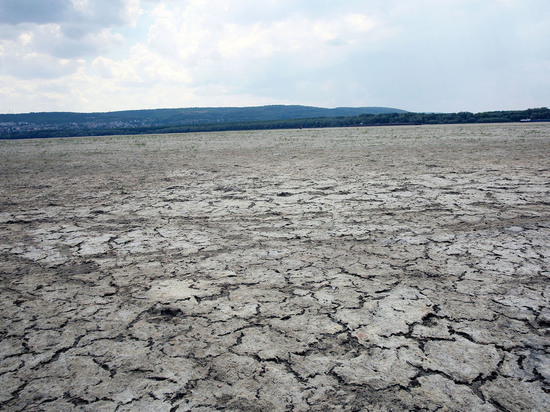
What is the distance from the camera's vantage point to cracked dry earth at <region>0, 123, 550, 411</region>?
1713mm

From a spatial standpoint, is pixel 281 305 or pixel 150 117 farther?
pixel 150 117

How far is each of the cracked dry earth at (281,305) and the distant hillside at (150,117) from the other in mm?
89296

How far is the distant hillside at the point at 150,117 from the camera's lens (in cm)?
8694

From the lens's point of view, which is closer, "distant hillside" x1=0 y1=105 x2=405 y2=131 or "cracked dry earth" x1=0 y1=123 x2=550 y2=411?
"cracked dry earth" x1=0 y1=123 x2=550 y2=411

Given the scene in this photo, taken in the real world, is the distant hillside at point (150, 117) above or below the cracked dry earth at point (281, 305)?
above

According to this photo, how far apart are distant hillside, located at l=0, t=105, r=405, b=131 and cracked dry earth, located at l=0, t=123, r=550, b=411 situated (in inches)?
3516

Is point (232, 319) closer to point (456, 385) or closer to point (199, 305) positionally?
point (199, 305)

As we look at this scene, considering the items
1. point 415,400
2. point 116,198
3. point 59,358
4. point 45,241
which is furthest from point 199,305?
point 116,198

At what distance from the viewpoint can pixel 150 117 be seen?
111 metres

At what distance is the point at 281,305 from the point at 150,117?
11973 centimetres

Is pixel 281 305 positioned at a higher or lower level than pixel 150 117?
lower

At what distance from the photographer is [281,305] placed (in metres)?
2.46

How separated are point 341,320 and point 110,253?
250cm

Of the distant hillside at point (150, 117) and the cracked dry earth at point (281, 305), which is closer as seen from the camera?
the cracked dry earth at point (281, 305)
